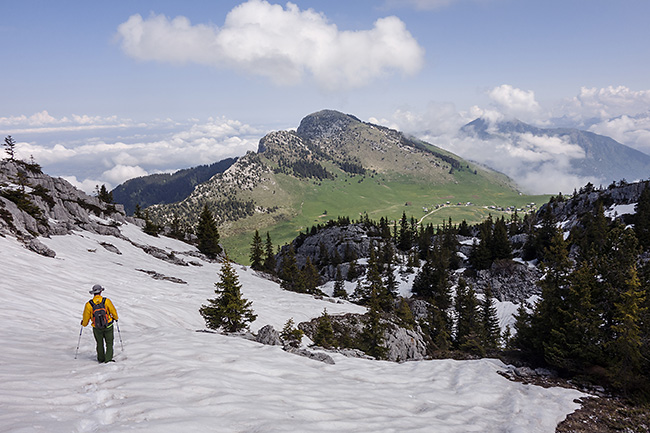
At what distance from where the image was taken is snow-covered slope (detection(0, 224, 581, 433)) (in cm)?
773

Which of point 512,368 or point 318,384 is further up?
point 318,384

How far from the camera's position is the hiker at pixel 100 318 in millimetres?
10703

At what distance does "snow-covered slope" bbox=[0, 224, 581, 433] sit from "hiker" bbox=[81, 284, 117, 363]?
542 millimetres

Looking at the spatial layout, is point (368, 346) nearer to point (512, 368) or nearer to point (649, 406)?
point (512, 368)

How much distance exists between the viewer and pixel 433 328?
56.4 metres

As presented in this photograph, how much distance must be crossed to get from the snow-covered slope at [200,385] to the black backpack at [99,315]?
1482 millimetres

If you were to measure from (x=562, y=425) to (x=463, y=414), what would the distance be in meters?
3.90

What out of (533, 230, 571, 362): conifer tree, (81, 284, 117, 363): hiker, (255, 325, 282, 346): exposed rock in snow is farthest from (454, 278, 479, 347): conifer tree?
(81, 284, 117, 363): hiker

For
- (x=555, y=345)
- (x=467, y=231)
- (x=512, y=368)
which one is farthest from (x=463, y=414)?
(x=467, y=231)

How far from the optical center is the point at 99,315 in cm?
1073

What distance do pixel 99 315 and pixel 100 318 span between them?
114 millimetres

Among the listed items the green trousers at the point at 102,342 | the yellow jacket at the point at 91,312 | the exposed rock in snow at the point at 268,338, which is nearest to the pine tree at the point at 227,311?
the exposed rock in snow at the point at 268,338

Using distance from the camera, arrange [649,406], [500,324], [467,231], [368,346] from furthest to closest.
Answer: [467,231] < [500,324] < [368,346] < [649,406]

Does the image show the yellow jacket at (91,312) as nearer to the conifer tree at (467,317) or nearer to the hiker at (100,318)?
the hiker at (100,318)
